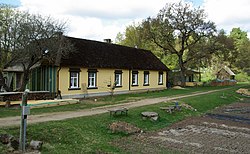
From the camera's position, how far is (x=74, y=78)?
2161 cm

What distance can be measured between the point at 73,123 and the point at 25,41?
8326mm

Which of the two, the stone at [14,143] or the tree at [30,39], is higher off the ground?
the tree at [30,39]

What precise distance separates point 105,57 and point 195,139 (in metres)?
16.4

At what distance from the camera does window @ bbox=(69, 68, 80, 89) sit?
69.8ft

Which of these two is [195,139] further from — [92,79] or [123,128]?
[92,79]

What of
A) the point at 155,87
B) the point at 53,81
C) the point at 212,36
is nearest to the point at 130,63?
the point at 155,87

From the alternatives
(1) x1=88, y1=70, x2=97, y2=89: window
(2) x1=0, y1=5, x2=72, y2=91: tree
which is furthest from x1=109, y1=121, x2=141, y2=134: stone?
(1) x1=88, y1=70, x2=97, y2=89: window

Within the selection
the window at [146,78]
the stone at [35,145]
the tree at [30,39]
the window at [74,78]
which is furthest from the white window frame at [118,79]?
the stone at [35,145]

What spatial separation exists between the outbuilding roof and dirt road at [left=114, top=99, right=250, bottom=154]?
11.2m

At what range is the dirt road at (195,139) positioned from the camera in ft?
30.1

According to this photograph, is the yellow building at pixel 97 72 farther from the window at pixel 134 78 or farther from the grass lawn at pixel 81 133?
the grass lawn at pixel 81 133

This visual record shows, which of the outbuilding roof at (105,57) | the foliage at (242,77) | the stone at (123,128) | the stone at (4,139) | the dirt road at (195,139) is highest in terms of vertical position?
the outbuilding roof at (105,57)

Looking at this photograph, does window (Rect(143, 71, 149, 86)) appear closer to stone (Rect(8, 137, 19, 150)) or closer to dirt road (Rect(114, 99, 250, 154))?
dirt road (Rect(114, 99, 250, 154))

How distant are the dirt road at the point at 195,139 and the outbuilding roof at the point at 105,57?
11247mm
